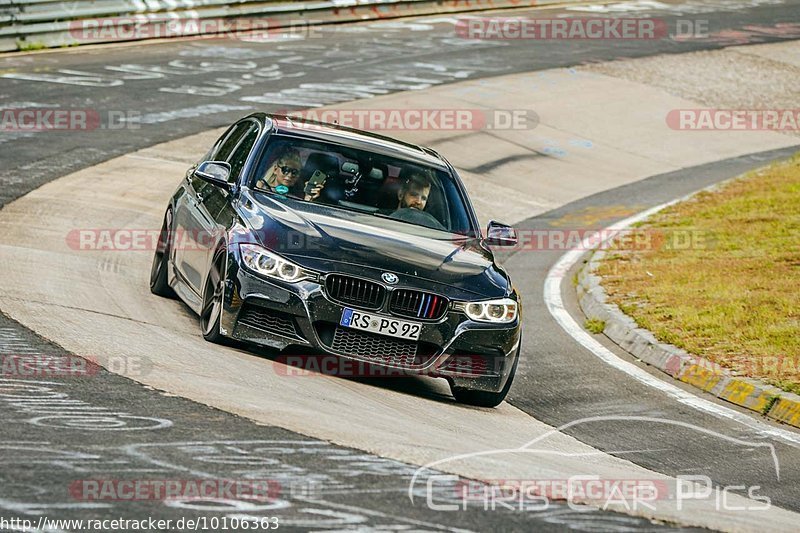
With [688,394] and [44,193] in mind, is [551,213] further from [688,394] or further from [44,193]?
[688,394]

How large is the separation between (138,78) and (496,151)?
6.46 m

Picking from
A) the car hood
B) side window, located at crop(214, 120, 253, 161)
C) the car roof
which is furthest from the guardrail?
the car hood

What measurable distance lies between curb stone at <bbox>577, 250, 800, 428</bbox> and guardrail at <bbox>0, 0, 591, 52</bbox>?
1504cm

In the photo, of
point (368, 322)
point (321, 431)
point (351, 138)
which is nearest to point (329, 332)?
point (368, 322)

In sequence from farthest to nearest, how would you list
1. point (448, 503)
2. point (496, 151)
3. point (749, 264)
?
point (496, 151)
point (749, 264)
point (448, 503)

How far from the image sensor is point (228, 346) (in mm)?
8938

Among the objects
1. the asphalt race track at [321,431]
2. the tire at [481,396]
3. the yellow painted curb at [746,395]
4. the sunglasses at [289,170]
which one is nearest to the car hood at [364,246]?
the sunglasses at [289,170]

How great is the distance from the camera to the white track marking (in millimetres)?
9480

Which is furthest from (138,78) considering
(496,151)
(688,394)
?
(688,394)

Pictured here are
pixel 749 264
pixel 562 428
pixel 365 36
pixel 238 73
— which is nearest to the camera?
pixel 562 428

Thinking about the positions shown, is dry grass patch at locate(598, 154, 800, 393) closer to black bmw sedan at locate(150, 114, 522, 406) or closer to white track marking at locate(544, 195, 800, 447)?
white track marking at locate(544, 195, 800, 447)

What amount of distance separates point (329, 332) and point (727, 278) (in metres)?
6.92

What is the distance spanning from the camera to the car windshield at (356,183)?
9.81m

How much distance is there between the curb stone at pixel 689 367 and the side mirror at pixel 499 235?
79.3 inches
